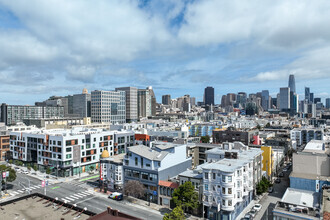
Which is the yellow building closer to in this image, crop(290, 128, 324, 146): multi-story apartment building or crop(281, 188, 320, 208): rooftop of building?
crop(281, 188, 320, 208): rooftop of building

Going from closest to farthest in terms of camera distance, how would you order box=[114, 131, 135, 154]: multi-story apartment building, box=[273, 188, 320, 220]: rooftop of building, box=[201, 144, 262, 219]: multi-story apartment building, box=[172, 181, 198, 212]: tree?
box=[273, 188, 320, 220]: rooftop of building < box=[201, 144, 262, 219]: multi-story apartment building < box=[172, 181, 198, 212]: tree < box=[114, 131, 135, 154]: multi-story apartment building

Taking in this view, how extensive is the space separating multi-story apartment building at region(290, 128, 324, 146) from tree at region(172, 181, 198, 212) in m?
107

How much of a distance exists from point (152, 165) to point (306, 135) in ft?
372

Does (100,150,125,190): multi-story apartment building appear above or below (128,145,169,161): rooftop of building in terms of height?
below

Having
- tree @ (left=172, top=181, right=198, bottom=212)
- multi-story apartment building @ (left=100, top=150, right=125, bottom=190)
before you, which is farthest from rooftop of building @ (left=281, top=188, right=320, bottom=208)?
multi-story apartment building @ (left=100, top=150, right=125, bottom=190)

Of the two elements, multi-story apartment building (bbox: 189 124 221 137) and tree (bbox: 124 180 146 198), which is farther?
multi-story apartment building (bbox: 189 124 221 137)

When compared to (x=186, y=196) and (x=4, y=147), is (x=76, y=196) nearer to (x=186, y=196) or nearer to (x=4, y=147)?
(x=186, y=196)

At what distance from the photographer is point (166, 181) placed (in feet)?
208

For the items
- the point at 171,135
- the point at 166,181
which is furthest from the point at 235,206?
the point at 171,135

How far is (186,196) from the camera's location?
5353 cm

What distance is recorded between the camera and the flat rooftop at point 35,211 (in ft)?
106

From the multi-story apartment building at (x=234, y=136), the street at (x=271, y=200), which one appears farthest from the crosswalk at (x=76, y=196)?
the multi-story apartment building at (x=234, y=136)

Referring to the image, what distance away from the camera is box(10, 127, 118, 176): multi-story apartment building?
89.1 m

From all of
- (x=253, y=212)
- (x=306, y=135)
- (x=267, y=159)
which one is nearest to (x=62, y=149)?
(x=253, y=212)
